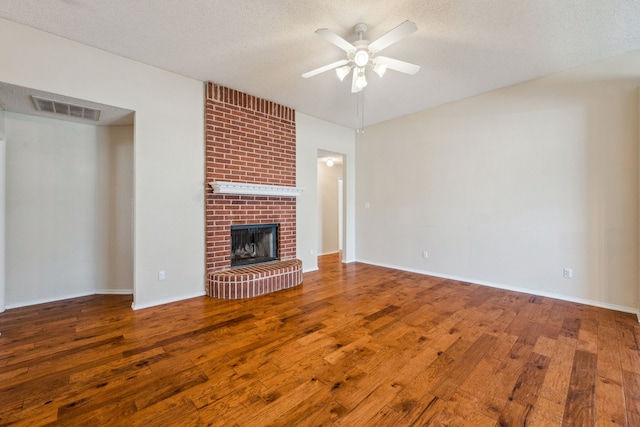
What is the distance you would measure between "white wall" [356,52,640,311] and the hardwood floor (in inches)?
22.2

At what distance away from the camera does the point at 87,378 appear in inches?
70.8

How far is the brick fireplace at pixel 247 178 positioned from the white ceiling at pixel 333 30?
496 mm

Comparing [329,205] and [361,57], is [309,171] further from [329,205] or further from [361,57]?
[361,57]

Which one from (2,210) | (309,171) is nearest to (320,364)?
(309,171)

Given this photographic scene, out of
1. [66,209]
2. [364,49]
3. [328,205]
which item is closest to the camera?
[364,49]

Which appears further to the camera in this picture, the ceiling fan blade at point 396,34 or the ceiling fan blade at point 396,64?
the ceiling fan blade at point 396,64

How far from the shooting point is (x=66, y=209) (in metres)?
3.34

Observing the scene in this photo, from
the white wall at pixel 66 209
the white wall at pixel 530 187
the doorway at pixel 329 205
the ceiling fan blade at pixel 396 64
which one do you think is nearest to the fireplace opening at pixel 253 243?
the white wall at pixel 66 209

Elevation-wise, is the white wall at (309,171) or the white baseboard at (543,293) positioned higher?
the white wall at (309,171)

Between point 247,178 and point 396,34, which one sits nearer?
point 396,34

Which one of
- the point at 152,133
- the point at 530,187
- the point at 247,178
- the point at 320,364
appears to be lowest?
the point at 320,364

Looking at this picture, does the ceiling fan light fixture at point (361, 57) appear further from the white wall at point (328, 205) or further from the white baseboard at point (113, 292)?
the white wall at point (328, 205)

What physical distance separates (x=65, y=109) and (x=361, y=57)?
10.7ft

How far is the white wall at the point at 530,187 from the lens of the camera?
9.79 feet
